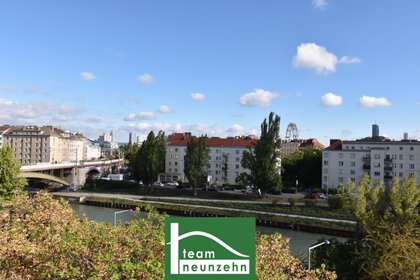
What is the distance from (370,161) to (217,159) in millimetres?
32256

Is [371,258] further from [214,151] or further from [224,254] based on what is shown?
[214,151]

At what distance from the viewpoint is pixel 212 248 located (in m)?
5.58

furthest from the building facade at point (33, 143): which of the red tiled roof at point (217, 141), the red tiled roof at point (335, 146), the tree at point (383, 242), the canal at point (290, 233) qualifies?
Result: the tree at point (383, 242)

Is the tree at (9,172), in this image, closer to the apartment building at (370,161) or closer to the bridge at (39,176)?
the bridge at (39,176)

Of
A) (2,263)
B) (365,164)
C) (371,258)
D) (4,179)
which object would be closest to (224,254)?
(2,263)

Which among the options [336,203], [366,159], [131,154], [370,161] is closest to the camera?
[336,203]

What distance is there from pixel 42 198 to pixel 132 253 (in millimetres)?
6825

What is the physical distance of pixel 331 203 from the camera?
1954 inches

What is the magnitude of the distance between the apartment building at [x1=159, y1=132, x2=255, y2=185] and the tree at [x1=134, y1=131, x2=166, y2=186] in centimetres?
1773

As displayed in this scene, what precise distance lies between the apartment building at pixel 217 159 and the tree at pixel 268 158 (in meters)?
26.2

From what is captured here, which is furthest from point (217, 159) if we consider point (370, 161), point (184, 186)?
point (370, 161)

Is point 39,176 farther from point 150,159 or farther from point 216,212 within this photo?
point 216,212

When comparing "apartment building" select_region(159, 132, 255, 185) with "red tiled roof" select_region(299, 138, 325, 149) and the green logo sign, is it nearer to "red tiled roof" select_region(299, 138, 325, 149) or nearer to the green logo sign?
"red tiled roof" select_region(299, 138, 325, 149)

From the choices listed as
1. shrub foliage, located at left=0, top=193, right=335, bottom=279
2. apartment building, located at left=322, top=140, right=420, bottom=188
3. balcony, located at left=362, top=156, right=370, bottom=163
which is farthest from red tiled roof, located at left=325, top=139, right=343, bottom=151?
shrub foliage, located at left=0, top=193, right=335, bottom=279
